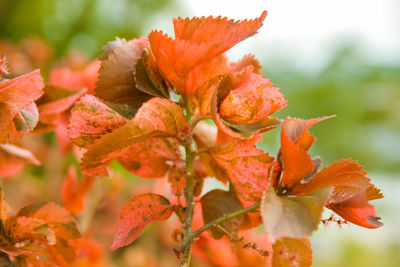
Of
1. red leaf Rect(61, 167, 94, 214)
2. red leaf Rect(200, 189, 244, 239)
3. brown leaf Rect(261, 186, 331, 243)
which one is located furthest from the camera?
red leaf Rect(61, 167, 94, 214)

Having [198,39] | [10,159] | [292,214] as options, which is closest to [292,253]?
[292,214]

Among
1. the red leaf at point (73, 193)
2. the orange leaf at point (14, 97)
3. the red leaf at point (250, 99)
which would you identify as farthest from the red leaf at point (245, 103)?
the red leaf at point (73, 193)

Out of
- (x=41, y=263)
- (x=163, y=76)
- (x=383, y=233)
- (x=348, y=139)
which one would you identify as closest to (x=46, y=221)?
(x=41, y=263)

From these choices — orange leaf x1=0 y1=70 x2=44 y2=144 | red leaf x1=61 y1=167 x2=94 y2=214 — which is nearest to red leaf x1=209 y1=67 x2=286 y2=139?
orange leaf x1=0 y1=70 x2=44 y2=144

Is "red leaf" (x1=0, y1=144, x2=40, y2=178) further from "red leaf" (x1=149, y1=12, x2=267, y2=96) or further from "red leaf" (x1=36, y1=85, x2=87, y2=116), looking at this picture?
"red leaf" (x1=149, y1=12, x2=267, y2=96)

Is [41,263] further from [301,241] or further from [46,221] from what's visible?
[301,241]

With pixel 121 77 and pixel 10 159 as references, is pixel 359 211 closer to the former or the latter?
pixel 121 77
